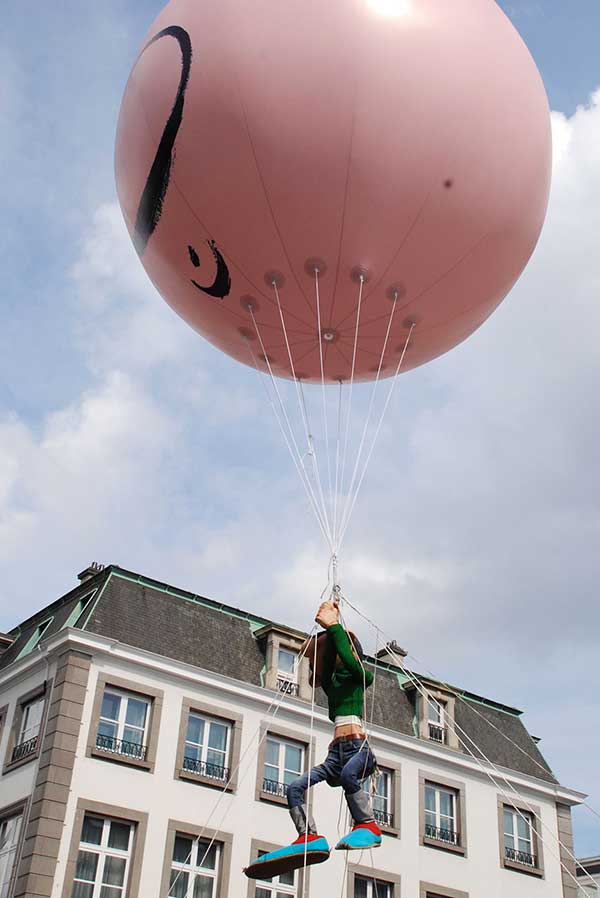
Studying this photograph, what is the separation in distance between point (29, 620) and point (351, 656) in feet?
73.3

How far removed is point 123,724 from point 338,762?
16681 millimetres

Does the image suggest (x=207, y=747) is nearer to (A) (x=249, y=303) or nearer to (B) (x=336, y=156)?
(A) (x=249, y=303)

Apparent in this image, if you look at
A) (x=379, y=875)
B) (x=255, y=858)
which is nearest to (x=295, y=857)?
(x=255, y=858)

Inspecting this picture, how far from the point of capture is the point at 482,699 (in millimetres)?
34188

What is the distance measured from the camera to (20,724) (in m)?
25.0

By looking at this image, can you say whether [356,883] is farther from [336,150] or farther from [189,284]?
[336,150]

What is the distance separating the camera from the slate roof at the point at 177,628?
85.3 ft

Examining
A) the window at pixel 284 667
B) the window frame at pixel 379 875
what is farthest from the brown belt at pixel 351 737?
the window frame at pixel 379 875

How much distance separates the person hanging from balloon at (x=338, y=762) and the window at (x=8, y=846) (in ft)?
52.7

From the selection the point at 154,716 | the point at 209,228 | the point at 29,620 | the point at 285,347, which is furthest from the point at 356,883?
the point at 209,228

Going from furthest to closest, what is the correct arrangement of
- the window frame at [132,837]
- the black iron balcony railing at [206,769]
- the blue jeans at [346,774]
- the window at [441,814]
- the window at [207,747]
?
1. the window at [441,814]
2. the window at [207,747]
3. the black iron balcony railing at [206,769]
4. the window frame at [132,837]
5. the blue jeans at [346,774]

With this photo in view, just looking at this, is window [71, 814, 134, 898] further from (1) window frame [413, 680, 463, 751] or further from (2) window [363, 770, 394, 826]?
(1) window frame [413, 680, 463, 751]

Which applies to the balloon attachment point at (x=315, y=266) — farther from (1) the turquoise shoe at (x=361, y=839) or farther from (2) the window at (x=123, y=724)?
(2) the window at (x=123, y=724)

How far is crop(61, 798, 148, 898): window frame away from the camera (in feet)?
72.2
